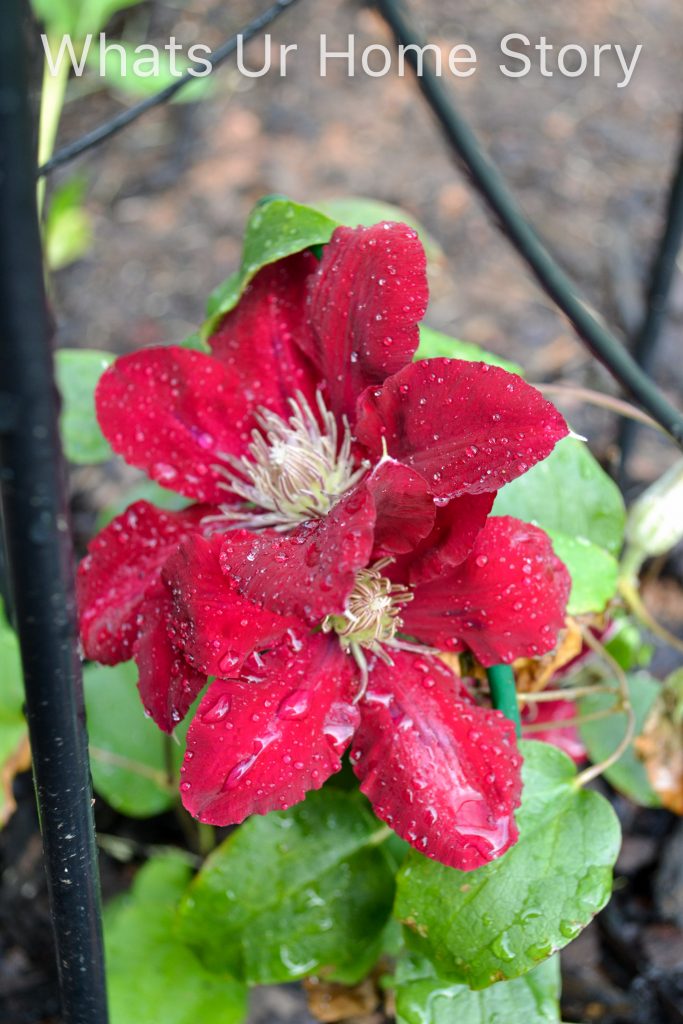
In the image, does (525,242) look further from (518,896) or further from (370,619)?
(518,896)

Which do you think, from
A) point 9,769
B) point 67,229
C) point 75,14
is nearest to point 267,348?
point 9,769

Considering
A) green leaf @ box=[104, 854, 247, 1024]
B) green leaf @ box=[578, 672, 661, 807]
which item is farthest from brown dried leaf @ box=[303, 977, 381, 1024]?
green leaf @ box=[578, 672, 661, 807]

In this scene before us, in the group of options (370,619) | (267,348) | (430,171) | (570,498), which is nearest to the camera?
(370,619)

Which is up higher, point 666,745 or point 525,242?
point 525,242

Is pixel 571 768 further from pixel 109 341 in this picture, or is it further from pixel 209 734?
pixel 109 341

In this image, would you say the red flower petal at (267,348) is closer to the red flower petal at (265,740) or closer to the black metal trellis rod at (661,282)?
the red flower petal at (265,740)

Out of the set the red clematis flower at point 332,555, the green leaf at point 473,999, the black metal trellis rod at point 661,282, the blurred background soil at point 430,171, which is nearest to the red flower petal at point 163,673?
the red clematis flower at point 332,555
